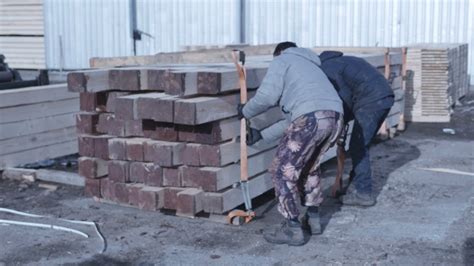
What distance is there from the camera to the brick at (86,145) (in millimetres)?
7539

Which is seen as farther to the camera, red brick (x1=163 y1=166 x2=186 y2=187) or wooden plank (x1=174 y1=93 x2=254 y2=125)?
red brick (x1=163 y1=166 x2=186 y2=187)

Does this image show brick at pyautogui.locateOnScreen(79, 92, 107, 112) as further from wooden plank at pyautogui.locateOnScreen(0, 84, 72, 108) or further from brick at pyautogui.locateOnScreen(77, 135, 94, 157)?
wooden plank at pyautogui.locateOnScreen(0, 84, 72, 108)

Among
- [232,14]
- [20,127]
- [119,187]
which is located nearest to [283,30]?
[232,14]

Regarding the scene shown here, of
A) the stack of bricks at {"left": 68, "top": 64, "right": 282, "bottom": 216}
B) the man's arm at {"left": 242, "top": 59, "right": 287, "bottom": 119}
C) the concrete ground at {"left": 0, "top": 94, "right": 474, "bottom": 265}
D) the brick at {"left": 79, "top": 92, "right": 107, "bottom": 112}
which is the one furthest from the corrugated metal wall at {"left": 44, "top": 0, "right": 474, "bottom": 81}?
the man's arm at {"left": 242, "top": 59, "right": 287, "bottom": 119}

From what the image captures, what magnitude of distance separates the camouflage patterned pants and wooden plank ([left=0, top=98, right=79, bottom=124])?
4291mm

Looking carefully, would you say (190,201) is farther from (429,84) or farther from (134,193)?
(429,84)

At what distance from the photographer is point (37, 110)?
9.44m

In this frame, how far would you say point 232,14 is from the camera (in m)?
18.8

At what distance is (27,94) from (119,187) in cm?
262

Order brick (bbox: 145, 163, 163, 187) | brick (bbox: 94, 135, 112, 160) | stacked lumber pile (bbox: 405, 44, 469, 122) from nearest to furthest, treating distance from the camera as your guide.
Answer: brick (bbox: 145, 163, 163, 187), brick (bbox: 94, 135, 112, 160), stacked lumber pile (bbox: 405, 44, 469, 122)

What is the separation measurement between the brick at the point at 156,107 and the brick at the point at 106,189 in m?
1.02

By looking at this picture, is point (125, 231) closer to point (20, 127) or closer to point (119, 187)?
point (119, 187)

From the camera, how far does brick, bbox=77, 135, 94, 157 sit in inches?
297

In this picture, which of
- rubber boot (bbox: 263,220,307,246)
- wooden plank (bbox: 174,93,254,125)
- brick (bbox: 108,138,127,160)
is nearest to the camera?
rubber boot (bbox: 263,220,307,246)
